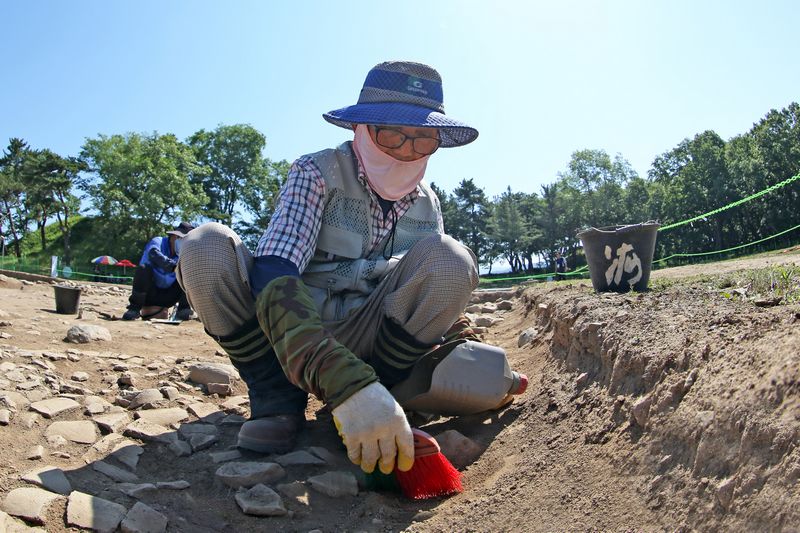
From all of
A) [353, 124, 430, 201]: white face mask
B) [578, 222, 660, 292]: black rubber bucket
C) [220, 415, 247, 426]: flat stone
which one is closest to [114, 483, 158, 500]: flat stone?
[220, 415, 247, 426]: flat stone

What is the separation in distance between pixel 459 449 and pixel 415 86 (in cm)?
138

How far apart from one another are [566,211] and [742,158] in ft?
42.4

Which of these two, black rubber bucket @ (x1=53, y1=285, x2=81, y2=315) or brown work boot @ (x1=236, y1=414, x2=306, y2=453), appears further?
black rubber bucket @ (x1=53, y1=285, x2=81, y2=315)

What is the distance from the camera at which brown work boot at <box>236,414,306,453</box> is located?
219 centimetres

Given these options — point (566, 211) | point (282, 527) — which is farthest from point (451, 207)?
point (282, 527)

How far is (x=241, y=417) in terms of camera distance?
266cm

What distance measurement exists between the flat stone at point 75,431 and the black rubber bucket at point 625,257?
342cm

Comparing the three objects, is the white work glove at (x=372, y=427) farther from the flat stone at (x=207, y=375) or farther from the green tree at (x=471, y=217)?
the green tree at (x=471, y=217)

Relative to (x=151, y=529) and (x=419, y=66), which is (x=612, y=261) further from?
(x=151, y=529)

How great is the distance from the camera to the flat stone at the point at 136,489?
5.82ft

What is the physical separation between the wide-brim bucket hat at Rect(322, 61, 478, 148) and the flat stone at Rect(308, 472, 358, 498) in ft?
4.02

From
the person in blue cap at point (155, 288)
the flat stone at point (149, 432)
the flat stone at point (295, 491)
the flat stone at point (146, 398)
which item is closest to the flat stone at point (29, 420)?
the flat stone at point (149, 432)

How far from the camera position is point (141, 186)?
110ft

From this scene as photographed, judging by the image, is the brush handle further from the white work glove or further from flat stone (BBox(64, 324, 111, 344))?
flat stone (BBox(64, 324, 111, 344))
